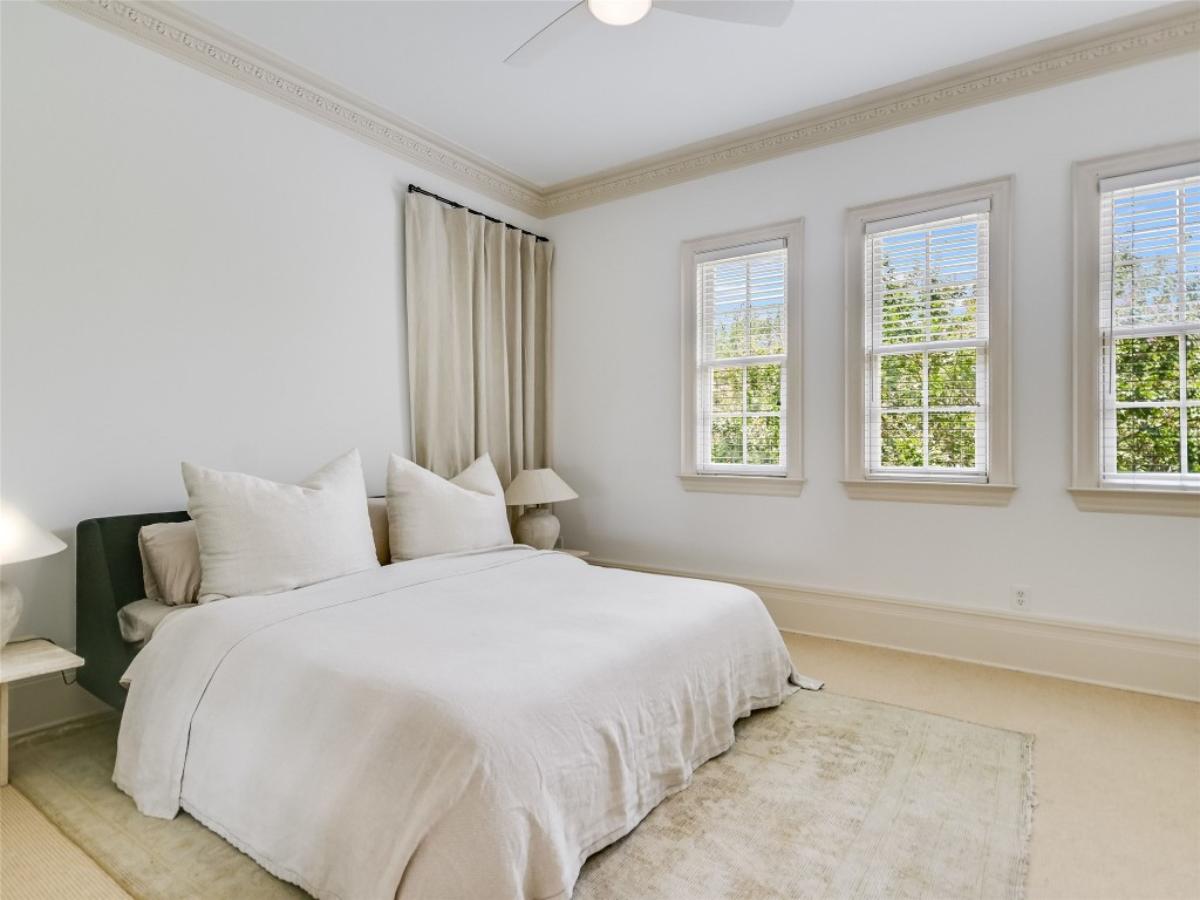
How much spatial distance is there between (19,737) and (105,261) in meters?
1.82

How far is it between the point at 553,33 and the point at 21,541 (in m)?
2.43

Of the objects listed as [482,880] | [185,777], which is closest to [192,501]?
[185,777]

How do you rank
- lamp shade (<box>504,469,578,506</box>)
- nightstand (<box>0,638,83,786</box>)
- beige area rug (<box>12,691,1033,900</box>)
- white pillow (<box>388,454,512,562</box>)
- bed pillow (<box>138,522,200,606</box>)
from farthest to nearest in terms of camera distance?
lamp shade (<box>504,469,578,506</box>) < white pillow (<box>388,454,512,562</box>) < bed pillow (<box>138,522,200,606</box>) < nightstand (<box>0,638,83,786</box>) < beige area rug (<box>12,691,1033,900</box>)

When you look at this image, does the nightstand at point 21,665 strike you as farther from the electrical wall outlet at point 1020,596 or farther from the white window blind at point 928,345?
the electrical wall outlet at point 1020,596

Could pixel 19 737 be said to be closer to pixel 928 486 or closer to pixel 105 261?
pixel 105 261

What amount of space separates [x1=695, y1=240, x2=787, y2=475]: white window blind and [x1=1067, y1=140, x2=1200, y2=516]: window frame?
1359 millimetres

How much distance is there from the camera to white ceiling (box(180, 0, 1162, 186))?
2758 mm

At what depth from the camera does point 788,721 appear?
2578 mm

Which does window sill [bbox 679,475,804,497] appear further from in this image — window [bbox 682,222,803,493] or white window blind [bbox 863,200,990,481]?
white window blind [bbox 863,200,990,481]

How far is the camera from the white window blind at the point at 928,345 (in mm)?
3281

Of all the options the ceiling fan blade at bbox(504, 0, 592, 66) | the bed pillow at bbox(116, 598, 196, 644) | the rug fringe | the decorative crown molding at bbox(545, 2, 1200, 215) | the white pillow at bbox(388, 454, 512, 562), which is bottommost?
the rug fringe

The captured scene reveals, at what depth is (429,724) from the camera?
1.53 meters

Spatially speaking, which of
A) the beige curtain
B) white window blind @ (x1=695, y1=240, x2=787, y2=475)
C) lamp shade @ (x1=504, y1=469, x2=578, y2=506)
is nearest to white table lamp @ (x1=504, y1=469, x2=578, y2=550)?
lamp shade @ (x1=504, y1=469, x2=578, y2=506)

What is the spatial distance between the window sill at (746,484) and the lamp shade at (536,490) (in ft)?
2.45
